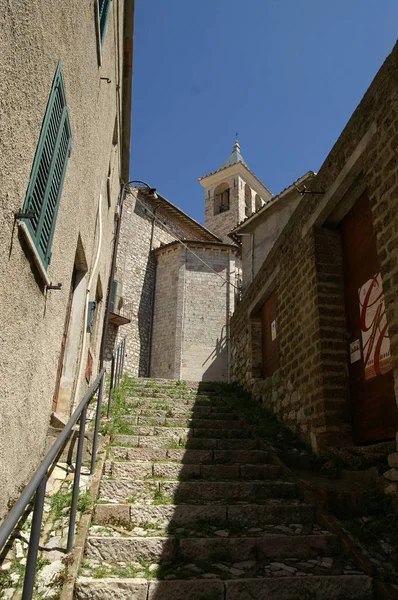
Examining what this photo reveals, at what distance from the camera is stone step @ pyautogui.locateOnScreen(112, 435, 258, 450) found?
536 centimetres

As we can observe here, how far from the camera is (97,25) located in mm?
5004

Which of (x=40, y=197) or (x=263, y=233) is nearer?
(x=40, y=197)

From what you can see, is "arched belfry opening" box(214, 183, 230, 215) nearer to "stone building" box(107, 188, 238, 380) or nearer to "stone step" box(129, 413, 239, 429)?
"stone building" box(107, 188, 238, 380)

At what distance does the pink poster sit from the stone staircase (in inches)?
57.4

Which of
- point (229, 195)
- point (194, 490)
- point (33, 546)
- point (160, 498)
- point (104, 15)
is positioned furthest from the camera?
point (229, 195)

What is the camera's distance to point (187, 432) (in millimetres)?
5789

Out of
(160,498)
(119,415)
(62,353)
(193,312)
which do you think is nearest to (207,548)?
(160,498)

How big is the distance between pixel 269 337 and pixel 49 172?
5.42 m

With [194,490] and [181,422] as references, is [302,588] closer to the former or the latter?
[194,490]

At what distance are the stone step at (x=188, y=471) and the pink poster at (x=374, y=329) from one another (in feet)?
4.94

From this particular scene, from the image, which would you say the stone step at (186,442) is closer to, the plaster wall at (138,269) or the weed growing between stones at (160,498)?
the weed growing between stones at (160,498)

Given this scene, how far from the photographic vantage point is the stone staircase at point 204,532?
2.76m

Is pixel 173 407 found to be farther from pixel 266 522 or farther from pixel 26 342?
pixel 26 342

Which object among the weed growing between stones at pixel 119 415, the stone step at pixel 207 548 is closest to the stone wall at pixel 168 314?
the weed growing between stones at pixel 119 415
